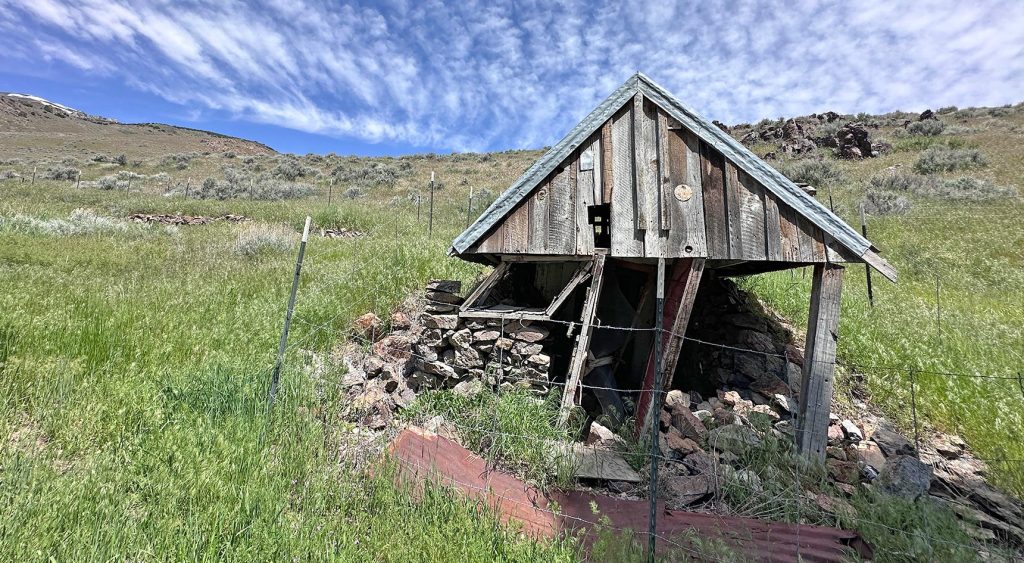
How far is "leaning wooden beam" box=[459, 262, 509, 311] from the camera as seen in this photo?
A: 5.45m

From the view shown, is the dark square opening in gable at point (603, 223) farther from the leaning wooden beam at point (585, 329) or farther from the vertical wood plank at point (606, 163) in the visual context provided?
the leaning wooden beam at point (585, 329)

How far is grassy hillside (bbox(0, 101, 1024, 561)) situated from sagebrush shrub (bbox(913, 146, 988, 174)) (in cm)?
1224

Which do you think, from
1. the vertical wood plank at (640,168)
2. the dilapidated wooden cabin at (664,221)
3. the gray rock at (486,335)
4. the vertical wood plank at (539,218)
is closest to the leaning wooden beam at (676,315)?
the dilapidated wooden cabin at (664,221)

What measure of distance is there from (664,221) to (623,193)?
0.61m

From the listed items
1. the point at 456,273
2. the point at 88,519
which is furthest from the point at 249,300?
the point at 88,519

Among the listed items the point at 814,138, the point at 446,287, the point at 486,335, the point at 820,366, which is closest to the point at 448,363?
the point at 486,335

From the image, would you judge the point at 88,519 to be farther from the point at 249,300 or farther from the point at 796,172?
the point at 796,172

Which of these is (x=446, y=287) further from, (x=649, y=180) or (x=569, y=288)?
(x=649, y=180)

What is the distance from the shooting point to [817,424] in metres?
4.68

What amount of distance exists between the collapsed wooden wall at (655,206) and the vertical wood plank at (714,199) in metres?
0.01

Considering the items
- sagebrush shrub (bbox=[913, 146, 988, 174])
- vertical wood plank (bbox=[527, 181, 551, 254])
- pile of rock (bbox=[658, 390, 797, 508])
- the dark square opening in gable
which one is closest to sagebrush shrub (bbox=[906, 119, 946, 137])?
sagebrush shrub (bbox=[913, 146, 988, 174])

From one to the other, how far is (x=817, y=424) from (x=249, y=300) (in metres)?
8.49

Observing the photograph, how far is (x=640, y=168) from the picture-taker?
5156 millimetres

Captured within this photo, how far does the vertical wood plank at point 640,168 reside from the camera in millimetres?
5082
